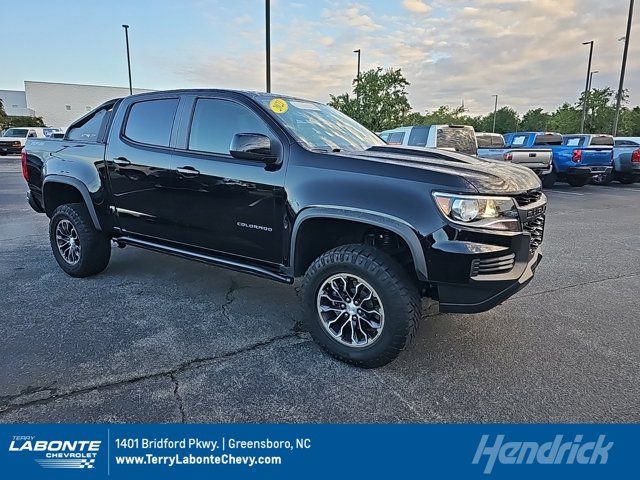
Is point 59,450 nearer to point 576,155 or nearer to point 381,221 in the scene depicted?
point 381,221

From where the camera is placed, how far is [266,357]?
10.1ft

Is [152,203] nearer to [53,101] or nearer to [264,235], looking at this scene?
[264,235]

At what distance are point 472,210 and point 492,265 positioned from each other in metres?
0.36

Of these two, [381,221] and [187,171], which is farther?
[187,171]

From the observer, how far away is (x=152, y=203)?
3.98m

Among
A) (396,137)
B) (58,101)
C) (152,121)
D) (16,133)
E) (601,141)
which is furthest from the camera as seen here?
(58,101)

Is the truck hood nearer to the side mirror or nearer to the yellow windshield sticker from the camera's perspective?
the side mirror

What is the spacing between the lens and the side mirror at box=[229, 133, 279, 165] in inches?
121

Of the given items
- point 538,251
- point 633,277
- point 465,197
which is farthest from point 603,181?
point 465,197

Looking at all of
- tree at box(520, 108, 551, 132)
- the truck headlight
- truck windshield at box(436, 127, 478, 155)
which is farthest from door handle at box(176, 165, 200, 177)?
tree at box(520, 108, 551, 132)

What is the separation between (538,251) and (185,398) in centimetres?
264

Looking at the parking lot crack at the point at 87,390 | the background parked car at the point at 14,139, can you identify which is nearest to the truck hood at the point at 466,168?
the parking lot crack at the point at 87,390

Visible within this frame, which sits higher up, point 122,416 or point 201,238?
point 201,238

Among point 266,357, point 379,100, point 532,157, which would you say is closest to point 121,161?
point 266,357
